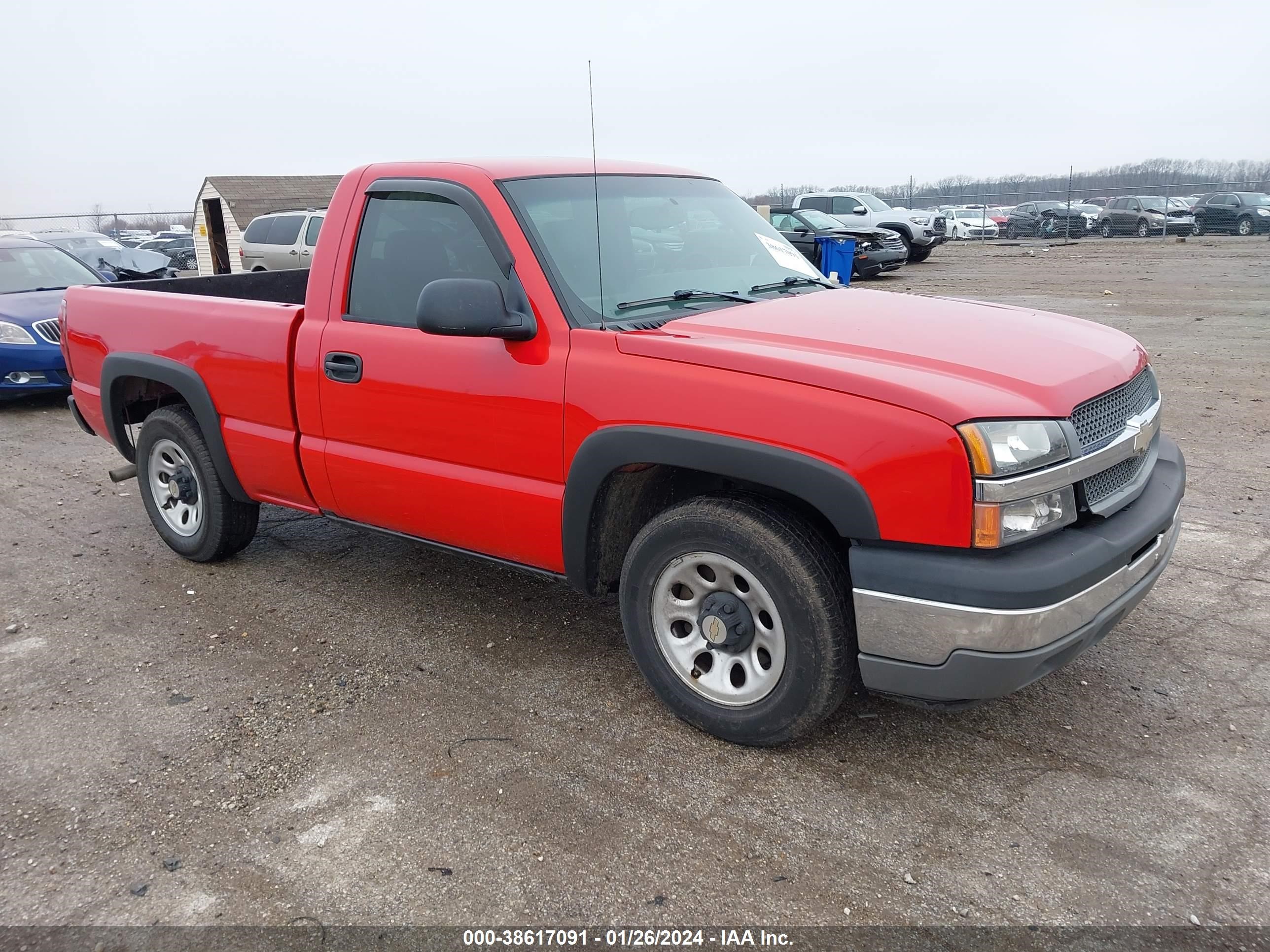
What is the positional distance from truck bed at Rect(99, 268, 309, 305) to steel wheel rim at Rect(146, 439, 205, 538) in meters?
1.09

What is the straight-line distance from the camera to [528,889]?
2604mm

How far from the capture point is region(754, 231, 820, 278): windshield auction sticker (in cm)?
429

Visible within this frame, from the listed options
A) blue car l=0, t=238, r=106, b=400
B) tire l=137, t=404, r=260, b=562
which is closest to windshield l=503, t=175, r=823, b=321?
tire l=137, t=404, r=260, b=562

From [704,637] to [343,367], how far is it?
1863 millimetres

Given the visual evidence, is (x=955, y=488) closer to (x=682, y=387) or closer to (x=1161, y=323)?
(x=682, y=387)

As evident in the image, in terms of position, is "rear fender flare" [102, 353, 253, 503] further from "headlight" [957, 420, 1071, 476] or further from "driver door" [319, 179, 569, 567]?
"headlight" [957, 420, 1071, 476]

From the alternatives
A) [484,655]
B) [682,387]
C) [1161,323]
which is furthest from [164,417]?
[1161,323]

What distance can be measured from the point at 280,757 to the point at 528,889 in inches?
44.4

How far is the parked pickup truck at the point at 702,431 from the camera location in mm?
2711

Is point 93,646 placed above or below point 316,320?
below

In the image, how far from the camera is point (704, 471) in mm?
3168

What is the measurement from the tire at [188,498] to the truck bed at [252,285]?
1.04 meters

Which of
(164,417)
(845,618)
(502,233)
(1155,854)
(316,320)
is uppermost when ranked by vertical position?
(502,233)

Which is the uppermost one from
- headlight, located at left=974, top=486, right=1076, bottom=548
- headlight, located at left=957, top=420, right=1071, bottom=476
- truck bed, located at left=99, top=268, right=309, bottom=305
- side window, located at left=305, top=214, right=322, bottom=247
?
side window, located at left=305, top=214, right=322, bottom=247
